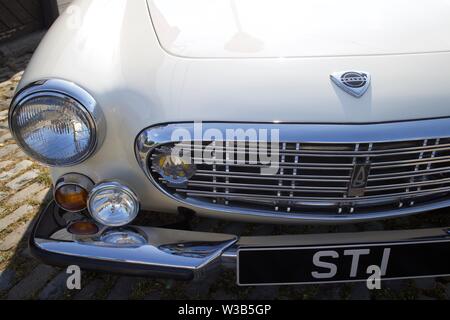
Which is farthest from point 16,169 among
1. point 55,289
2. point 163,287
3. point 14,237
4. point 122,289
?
point 163,287

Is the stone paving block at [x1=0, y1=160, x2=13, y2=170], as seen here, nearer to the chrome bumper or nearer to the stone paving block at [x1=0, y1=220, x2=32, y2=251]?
the stone paving block at [x1=0, y1=220, x2=32, y2=251]

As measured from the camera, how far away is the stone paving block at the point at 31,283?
2012 mm

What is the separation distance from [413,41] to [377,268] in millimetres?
824

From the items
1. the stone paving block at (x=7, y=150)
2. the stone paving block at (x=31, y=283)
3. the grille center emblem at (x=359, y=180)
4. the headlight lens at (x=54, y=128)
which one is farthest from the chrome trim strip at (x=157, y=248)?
the stone paving block at (x=7, y=150)

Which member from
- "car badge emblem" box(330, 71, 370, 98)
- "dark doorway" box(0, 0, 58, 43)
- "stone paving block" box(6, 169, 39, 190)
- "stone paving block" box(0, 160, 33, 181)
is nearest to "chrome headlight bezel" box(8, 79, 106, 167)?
"car badge emblem" box(330, 71, 370, 98)

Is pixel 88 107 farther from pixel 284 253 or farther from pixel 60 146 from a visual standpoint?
pixel 284 253

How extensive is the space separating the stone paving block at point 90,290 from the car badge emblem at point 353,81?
1.40 metres

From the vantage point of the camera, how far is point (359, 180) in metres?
1.50

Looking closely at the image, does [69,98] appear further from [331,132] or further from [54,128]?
[331,132]

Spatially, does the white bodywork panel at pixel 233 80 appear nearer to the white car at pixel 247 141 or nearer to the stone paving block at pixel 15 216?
the white car at pixel 247 141

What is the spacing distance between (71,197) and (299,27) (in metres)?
1.06

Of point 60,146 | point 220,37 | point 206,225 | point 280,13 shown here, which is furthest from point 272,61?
point 206,225

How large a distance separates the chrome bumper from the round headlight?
0.06m

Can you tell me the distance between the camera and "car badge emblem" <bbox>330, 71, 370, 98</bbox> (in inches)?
56.2
